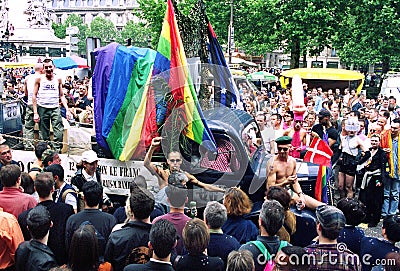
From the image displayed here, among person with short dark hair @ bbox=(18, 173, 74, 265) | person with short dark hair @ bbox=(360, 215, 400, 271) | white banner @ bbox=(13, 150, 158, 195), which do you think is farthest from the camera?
white banner @ bbox=(13, 150, 158, 195)

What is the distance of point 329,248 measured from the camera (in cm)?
412

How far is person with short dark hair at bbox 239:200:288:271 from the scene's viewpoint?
13.5ft

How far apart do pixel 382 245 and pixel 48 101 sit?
19.4 ft

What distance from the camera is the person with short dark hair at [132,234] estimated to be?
4.18 metres

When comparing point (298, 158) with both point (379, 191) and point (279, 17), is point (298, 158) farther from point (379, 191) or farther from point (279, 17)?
point (279, 17)

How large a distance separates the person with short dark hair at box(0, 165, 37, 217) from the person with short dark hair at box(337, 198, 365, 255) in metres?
2.96

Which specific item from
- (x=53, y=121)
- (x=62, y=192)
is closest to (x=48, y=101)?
(x=53, y=121)

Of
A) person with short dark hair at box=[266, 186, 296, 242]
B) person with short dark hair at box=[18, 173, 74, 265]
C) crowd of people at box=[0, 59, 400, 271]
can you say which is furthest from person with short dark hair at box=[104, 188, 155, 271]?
person with short dark hair at box=[266, 186, 296, 242]

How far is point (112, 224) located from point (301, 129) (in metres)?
4.99

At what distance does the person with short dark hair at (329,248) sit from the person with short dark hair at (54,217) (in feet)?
7.06

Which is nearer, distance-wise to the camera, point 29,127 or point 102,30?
point 29,127

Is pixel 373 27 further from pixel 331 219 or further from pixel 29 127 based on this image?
pixel 331 219

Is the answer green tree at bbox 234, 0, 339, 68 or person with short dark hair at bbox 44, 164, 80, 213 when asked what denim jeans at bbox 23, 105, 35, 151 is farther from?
green tree at bbox 234, 0, 339, 68

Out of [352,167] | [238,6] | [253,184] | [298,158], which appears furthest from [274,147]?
[238,6]
